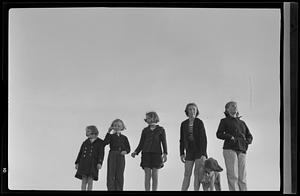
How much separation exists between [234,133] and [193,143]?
0.61 feet

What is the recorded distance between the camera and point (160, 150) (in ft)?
6.86

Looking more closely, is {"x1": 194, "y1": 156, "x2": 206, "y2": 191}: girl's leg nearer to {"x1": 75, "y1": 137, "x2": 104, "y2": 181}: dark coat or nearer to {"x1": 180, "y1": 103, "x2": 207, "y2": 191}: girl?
{"x1": 180, "y1": 103, "x2": 207, "y2": 191}: girl

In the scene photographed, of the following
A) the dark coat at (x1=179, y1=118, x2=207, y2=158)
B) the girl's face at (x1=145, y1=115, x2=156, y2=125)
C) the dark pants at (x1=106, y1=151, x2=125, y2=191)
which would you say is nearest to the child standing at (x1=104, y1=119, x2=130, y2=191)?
the dark pants at (x1=106, y1=151, x2=125, y2=191)

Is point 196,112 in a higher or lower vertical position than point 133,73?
lower

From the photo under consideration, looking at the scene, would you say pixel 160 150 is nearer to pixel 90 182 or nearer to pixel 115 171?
pixel 115 171

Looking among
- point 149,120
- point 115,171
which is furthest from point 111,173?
point 149,120

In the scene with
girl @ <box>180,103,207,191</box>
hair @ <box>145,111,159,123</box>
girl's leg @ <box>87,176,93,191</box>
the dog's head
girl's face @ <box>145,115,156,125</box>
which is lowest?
girl's leg @ <box>87,176,93,191</box>

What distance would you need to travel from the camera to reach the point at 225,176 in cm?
209

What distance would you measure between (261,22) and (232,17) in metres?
0.13

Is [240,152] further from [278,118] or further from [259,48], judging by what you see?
[259,48]

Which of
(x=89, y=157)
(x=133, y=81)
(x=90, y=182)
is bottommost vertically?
(x=90, y=182)

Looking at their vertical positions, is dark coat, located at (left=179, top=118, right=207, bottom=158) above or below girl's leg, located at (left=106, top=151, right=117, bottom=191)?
above

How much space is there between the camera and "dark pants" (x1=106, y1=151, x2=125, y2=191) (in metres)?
2.08

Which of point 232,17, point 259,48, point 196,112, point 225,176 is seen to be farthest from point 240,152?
point 232,17
